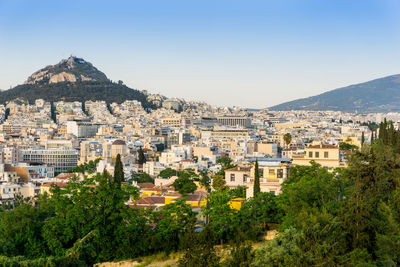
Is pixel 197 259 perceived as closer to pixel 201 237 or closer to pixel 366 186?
pixel 201 237

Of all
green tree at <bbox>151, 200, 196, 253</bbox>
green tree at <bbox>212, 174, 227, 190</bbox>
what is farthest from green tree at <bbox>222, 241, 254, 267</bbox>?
green tree at <bbox>212, 174, 227, 190</bbox>

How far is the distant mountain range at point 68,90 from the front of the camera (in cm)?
12350

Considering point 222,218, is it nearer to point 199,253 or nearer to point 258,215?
point 258,215

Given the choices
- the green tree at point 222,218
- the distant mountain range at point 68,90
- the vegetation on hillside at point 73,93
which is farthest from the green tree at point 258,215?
the distant mountain range at point 68,90

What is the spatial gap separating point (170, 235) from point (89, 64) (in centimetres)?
15144

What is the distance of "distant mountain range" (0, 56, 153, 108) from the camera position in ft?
405

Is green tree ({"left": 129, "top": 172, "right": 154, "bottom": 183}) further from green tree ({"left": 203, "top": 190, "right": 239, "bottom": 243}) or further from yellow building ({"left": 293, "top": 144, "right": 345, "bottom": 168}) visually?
green tree ({"left": 203, "top": 190, "right": 239, "bottom": 243})

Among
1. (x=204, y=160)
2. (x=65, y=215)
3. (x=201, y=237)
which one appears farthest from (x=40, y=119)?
(x=201, y=237)

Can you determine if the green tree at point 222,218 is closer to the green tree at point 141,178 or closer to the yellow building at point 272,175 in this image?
the yellow building at point 272,175

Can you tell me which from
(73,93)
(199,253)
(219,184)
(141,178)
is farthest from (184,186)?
(73,93)

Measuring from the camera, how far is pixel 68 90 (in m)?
127

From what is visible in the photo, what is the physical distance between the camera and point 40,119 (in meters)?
99.2

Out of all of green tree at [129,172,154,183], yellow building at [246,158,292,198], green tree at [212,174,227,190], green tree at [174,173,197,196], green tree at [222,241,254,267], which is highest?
yellow building at [246,158,292,198]

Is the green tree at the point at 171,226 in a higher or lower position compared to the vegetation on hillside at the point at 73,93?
lower
